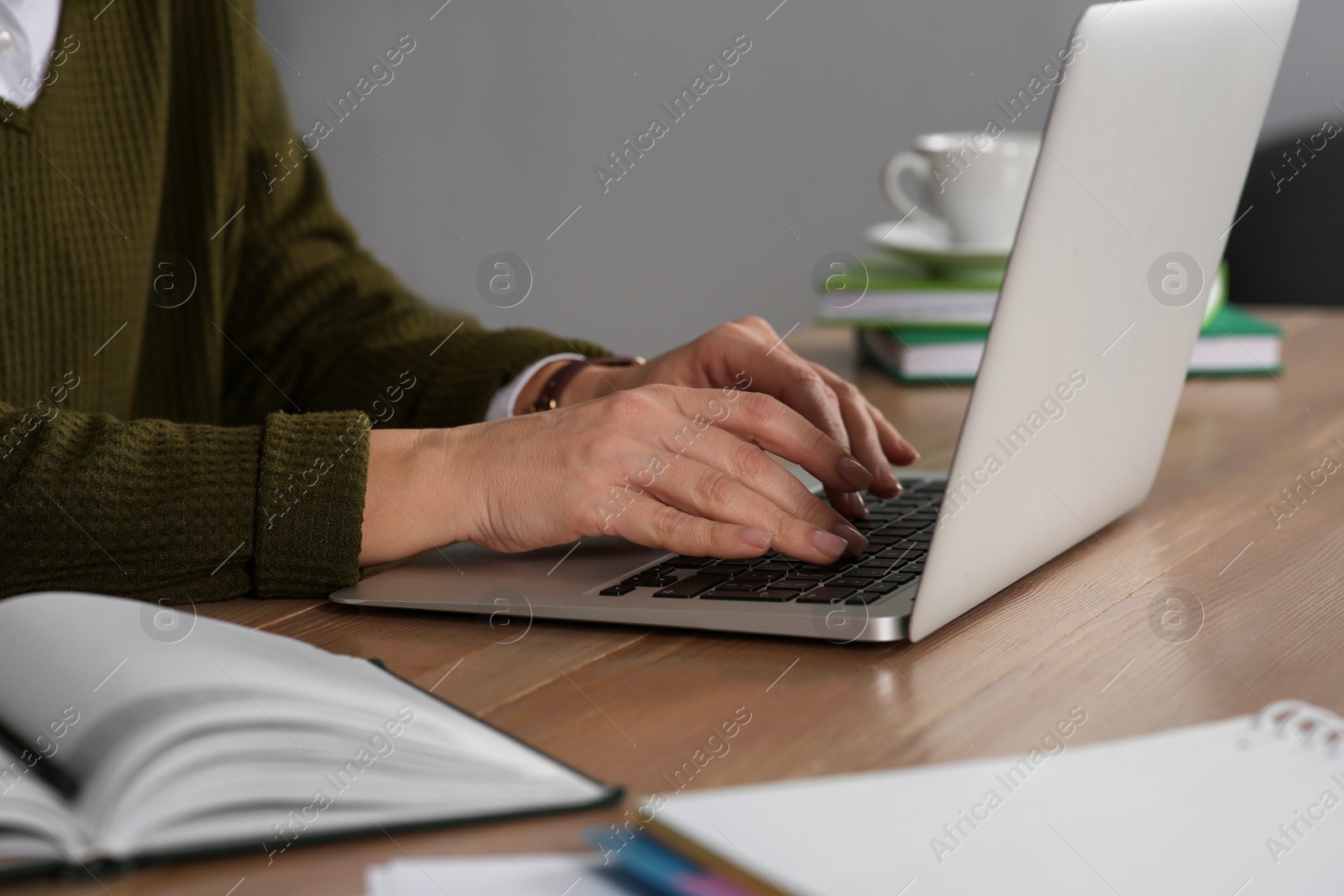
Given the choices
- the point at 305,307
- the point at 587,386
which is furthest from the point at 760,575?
the point at 305,307

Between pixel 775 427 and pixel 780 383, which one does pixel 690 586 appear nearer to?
pixel 775 427

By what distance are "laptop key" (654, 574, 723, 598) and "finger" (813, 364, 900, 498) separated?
21 cm

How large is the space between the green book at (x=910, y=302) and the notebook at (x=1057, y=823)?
1.02m

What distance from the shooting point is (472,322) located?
129 cm

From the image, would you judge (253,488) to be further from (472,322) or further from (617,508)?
(472,322)

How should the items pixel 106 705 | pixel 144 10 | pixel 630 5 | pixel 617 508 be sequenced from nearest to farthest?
pixel 106 705
pixel 617 508
pixel 144 10
pixel 630 5

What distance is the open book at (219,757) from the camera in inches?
16.4

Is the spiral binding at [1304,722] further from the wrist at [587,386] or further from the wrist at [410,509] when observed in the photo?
the wrist at [587,386]

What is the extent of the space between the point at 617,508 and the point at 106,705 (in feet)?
1.12

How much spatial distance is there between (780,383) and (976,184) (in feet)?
2.19

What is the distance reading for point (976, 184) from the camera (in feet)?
4.95

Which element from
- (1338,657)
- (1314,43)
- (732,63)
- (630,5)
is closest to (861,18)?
(732,63)

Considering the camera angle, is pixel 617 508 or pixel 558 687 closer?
pixel 558 687

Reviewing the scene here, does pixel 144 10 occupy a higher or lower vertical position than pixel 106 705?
higher
